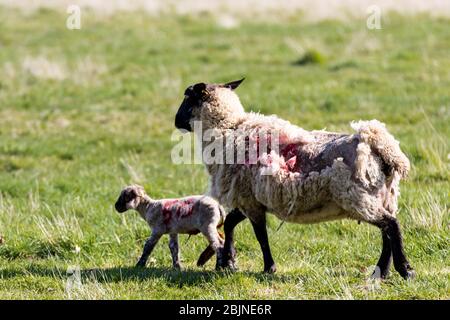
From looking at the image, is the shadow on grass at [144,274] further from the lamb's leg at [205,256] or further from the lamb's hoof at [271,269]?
the lamb's leg at [205,256]

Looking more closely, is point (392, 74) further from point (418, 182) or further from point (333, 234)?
point (333, 234)

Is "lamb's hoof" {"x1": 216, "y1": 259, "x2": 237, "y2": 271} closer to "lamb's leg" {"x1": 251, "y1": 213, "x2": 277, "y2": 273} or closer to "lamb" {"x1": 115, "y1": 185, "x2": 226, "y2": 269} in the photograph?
"lamb" {"x1": 115, "y1": 185, "x2": 226, "y2": 269}

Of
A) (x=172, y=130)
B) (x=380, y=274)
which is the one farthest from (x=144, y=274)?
(x=172, y=130)

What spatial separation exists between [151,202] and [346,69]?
481 inches

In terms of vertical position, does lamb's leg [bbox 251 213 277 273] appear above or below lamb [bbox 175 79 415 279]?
below

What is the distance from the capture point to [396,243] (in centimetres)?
732

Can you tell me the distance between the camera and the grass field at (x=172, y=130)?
7816mm

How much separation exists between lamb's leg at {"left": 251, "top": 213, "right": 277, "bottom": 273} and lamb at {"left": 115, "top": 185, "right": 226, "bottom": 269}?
45 cm

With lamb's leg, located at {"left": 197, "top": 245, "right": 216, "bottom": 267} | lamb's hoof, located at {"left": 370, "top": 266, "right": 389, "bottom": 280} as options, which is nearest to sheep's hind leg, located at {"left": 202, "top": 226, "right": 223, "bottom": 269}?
lamb's leg, located at {"left": 197, "top": 245, "right": 216, "bottom": 267}

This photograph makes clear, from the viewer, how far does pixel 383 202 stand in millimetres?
7500

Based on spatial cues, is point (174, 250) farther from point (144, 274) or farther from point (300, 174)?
point (300, 174)

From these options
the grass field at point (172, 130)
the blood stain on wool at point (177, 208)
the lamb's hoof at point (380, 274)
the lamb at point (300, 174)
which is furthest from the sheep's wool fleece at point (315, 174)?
the grass field at point (172, 130)

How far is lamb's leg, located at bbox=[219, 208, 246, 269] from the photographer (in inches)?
318
